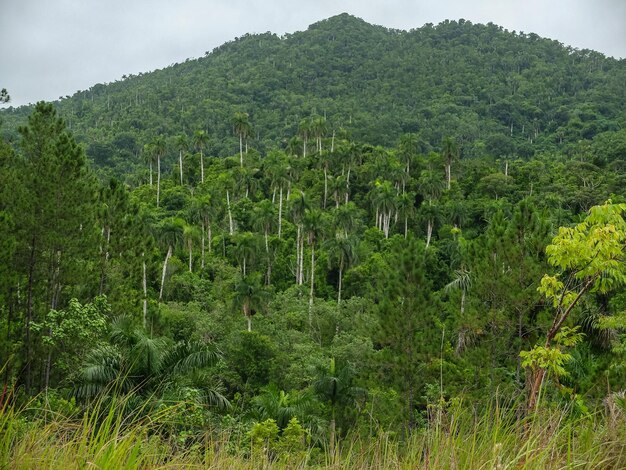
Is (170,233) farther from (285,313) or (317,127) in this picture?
(317,127)

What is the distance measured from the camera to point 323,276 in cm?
4909

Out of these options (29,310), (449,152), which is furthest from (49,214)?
Result: (449,152)

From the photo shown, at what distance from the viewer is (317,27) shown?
173m

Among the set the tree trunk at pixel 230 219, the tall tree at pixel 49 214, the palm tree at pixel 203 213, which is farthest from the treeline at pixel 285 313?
the tree trunk at pixel 230 219

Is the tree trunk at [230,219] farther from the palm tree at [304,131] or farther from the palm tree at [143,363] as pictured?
the palm tree at [143,363]

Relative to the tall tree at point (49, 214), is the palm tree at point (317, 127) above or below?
above

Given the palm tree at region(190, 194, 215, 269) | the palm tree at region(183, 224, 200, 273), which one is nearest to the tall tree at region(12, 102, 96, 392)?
the palm tree at region(183, 224, 200, 273)

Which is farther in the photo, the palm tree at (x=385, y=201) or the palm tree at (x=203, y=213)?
the palm tree at (x=203, y=213)

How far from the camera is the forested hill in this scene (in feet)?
295

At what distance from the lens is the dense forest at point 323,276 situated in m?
3.48

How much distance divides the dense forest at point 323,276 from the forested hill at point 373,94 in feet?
2.72

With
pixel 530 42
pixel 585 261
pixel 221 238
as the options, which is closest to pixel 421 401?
pixel 585 261

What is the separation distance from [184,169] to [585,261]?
6954 centimetres

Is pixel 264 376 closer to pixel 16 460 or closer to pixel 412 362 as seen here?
pixel 412 362
